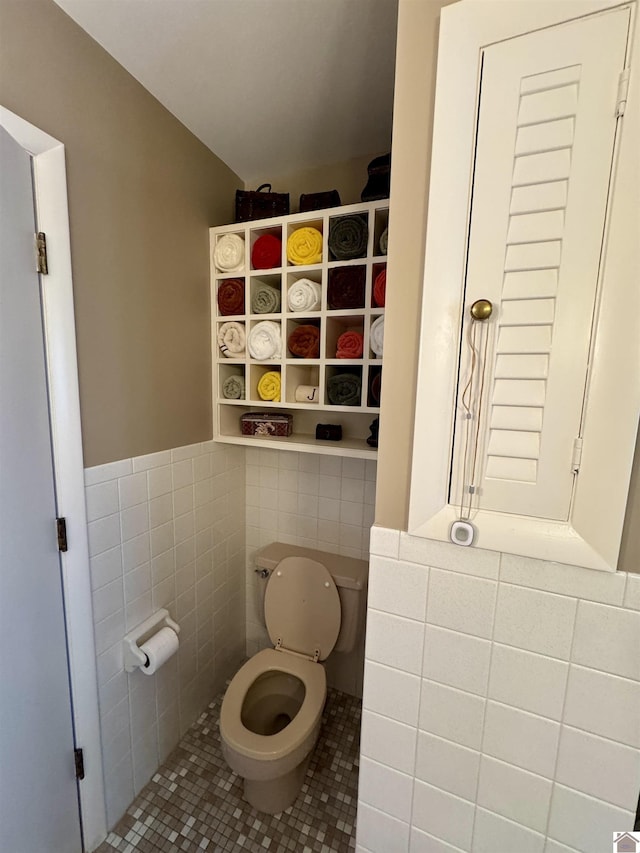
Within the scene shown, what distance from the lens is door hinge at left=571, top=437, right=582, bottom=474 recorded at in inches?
22.6

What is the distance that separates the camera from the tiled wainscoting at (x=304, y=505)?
1547 millimetres

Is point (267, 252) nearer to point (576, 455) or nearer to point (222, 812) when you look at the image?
point (576, 455)

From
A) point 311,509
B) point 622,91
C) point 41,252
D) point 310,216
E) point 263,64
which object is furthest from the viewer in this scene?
point 311,509

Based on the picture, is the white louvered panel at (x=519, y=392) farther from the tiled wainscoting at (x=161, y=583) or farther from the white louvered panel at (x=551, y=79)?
the tiled wainscoting at (x=161, y=583)

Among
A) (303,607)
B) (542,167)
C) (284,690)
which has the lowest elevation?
(284,690)

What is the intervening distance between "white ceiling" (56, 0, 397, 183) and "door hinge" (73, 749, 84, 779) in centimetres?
205

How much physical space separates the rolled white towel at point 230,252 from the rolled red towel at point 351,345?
21.3 inches

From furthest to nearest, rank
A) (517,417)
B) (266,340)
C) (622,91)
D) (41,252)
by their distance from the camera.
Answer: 1. (266,340)
2. (41,252)
3. (517,417)
4. (622,91)

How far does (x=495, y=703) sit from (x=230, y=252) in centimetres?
161

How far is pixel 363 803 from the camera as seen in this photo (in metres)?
0.79

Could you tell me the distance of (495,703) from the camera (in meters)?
0.66

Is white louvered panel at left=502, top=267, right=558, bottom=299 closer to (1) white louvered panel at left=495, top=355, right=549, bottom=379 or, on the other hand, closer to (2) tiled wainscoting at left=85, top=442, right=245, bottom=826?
(1) white louvered panel at left=495, top=355, right=549, bottom=379

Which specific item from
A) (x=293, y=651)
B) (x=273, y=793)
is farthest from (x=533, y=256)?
(x=273, y=793)

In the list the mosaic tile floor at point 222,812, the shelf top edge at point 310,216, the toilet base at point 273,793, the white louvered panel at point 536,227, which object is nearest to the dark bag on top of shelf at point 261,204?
the shelf top edge at point 310,216
